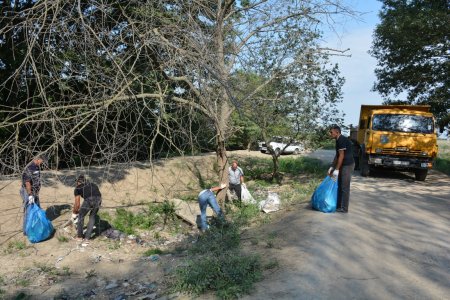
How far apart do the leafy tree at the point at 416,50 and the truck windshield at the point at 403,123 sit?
13.2 ft

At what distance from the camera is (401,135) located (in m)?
13.0

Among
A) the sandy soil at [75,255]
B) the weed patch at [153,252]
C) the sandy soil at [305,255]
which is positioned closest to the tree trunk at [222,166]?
the sandy soil at [75,255]

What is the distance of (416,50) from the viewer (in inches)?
656

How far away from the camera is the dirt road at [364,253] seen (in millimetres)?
4254

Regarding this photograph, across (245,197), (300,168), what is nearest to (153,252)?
(245,197)

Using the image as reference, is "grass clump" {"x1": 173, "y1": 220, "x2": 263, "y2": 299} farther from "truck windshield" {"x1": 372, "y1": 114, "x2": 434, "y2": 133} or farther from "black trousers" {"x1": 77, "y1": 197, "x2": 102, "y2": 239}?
"truck windshield" {"x1": 372, "y1": 114, "x2": 434, "y2": 133}

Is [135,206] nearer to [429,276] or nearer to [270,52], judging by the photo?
[270,52]

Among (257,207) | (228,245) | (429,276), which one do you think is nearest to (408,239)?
(429,276)

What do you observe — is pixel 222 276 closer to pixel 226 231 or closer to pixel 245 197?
pixel 226 231

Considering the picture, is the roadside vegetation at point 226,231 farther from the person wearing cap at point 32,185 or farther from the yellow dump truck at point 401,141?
the yellow dump truck at point 401,141

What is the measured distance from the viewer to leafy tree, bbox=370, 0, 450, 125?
15.3 meters

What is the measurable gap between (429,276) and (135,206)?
25.9 ft

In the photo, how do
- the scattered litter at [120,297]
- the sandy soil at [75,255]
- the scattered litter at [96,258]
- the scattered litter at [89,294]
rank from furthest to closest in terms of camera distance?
the scattered litter at [96,258] < the sandy soil at [75,255] < the scattered litter at [89,294] < the scattered litter at [120,297]

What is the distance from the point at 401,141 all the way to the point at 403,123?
0.73m
